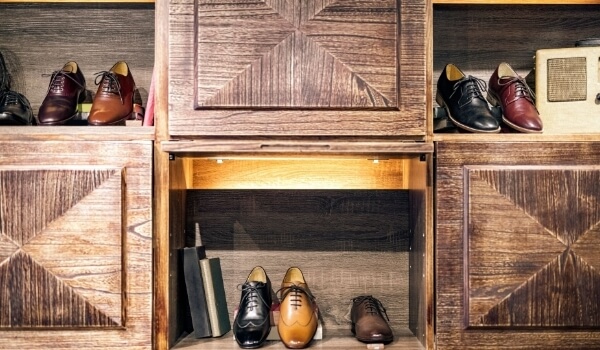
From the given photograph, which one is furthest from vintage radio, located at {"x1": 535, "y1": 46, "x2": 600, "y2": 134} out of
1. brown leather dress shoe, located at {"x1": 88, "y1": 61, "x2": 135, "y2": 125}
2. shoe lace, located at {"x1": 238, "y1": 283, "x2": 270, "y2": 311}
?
brown leather dress shoe, located at {"x1": 88, "y1": 61, "x2": 135, "y2": 125}

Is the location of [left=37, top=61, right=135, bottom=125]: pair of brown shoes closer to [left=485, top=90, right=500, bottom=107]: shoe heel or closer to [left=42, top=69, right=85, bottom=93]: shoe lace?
[left=42, top=69, right=85, bottom=93]: shoe lace

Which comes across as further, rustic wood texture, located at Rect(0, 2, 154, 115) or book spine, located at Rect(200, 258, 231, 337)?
rustic wood texture, located at Rect(0, 2, 154, 115)

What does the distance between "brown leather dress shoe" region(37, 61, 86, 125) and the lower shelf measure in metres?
0.66

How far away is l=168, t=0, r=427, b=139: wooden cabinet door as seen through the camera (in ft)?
4.79

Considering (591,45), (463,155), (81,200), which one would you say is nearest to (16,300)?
(81,200)

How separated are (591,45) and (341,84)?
0.73 m

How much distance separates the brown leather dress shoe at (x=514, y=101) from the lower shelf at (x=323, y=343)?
61 centimetres

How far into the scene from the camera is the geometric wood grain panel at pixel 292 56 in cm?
146

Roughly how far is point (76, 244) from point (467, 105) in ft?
3.35

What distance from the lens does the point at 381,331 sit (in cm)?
155

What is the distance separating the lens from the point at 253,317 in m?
1.54

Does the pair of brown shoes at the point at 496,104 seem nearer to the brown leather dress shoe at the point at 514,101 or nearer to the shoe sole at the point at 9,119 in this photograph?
the brown leather dress shoe at the point at 514,101

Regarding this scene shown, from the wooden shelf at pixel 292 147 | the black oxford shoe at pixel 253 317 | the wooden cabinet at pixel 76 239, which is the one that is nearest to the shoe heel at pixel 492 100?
the wooden shelf at pixel 292 147

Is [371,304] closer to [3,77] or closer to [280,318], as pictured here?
[280,318]
